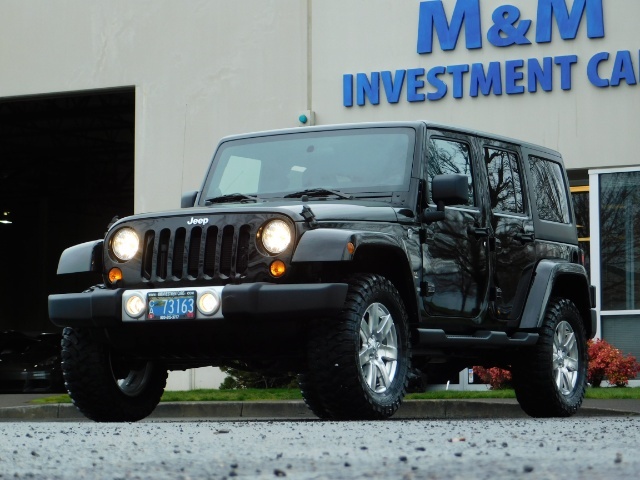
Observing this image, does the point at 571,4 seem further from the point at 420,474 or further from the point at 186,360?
the point at 420,474

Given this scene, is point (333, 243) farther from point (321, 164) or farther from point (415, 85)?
point (415, 85)

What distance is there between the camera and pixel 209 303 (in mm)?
8219

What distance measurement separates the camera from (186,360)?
906 centimetres

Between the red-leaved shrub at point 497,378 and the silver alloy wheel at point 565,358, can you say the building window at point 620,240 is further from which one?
the silver alloy wheel at point 565,358

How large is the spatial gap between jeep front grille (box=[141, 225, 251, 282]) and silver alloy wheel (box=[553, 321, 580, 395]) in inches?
128

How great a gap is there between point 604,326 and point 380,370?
10.5m

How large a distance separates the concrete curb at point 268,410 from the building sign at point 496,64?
654cm

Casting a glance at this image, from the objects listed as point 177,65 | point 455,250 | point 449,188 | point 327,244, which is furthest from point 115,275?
point 177,65

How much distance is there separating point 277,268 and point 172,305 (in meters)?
0.69

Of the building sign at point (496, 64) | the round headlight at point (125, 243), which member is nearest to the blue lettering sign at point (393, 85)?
the building sign at point (496, 64)

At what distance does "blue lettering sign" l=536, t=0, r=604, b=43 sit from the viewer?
18562mm

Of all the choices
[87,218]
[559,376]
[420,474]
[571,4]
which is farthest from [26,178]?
[420,474]

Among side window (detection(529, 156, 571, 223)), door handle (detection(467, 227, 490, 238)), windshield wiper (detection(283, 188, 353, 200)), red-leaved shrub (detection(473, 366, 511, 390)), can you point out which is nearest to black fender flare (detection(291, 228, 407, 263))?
windshield wiper (detection(283, 188, 353, 200))

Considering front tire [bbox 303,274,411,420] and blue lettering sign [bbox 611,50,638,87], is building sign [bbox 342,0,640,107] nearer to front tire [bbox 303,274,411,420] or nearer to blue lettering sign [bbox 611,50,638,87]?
blue lettering sign [bbox 611,50,638,87]
